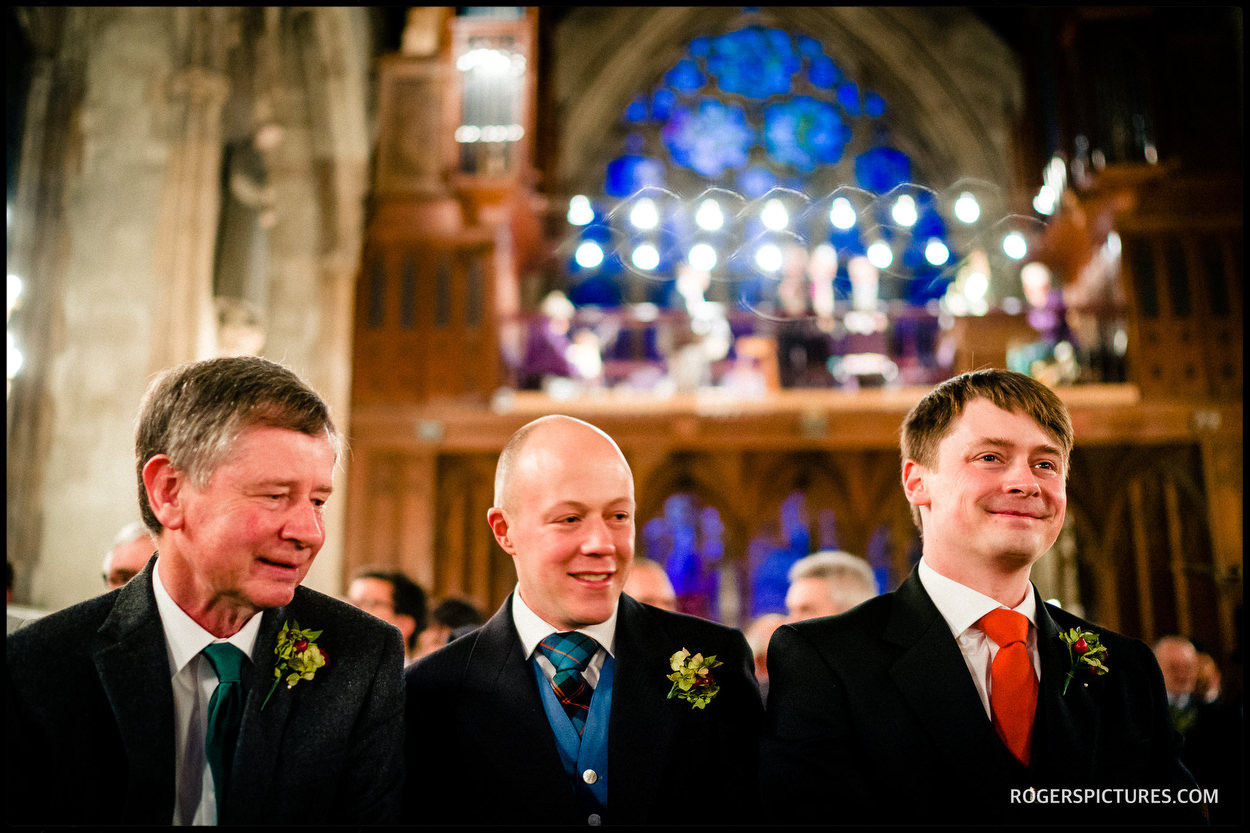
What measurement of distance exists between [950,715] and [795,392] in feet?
24.9

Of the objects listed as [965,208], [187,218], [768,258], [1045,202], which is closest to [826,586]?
[965,208]

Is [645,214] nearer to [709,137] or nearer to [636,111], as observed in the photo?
[709,137]

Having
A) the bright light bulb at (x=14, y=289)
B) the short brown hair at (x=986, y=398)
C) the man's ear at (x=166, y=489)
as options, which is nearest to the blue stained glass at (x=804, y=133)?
the bright light bulb at (x=14, y=289)

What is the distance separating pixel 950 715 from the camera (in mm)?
1636

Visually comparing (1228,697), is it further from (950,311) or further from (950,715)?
(950,715)

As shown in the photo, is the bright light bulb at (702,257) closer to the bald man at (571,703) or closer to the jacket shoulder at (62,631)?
the bald man at (571,703)

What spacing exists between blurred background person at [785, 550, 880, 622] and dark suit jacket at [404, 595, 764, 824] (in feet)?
5.68

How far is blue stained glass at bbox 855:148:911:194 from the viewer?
1296 centimetres

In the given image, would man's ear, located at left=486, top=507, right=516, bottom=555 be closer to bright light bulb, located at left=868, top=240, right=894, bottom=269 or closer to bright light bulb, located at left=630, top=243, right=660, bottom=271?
bright light bulb, located at left=630, top=243, right=660, bottom=271

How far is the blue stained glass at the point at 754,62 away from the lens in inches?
535

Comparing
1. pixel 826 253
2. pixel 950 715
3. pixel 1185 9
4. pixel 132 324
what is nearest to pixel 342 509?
pixel 132 324

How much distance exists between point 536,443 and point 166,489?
0.61m

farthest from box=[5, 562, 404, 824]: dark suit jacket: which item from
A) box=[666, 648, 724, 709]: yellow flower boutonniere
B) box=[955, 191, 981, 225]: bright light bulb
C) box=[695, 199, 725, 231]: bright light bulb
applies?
box=[695, 199, 725, 231]: bright light bulb

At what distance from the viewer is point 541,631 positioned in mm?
1807
